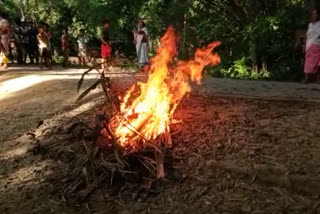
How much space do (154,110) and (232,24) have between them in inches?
422

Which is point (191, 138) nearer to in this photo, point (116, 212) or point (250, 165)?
point (250, 165)

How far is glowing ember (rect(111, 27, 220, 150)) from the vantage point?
5.16 meters

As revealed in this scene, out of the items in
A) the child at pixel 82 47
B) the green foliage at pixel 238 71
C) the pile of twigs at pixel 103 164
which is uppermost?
the child at pixel 82 47

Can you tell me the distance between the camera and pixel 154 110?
215 inches

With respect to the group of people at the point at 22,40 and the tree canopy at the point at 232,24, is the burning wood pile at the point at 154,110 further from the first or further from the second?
the group of people at the point at 22,40

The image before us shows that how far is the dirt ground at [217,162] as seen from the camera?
4.20m

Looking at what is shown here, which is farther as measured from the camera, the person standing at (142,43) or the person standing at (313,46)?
the person standing at (142,43)

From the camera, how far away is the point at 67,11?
2425cm

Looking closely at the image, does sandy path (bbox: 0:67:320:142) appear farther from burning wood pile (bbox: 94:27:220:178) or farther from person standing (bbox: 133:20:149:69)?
person standing (bbox: 133:20:149:69)

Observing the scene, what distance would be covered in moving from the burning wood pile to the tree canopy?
263 inches

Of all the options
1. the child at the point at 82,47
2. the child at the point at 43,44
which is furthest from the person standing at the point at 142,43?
the child at the point at 82,47

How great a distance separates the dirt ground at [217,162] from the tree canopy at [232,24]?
6.35 metres

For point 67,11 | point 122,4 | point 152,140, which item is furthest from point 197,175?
point 67,11

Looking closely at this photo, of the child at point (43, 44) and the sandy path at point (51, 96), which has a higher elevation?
the child at point (43, 44)
